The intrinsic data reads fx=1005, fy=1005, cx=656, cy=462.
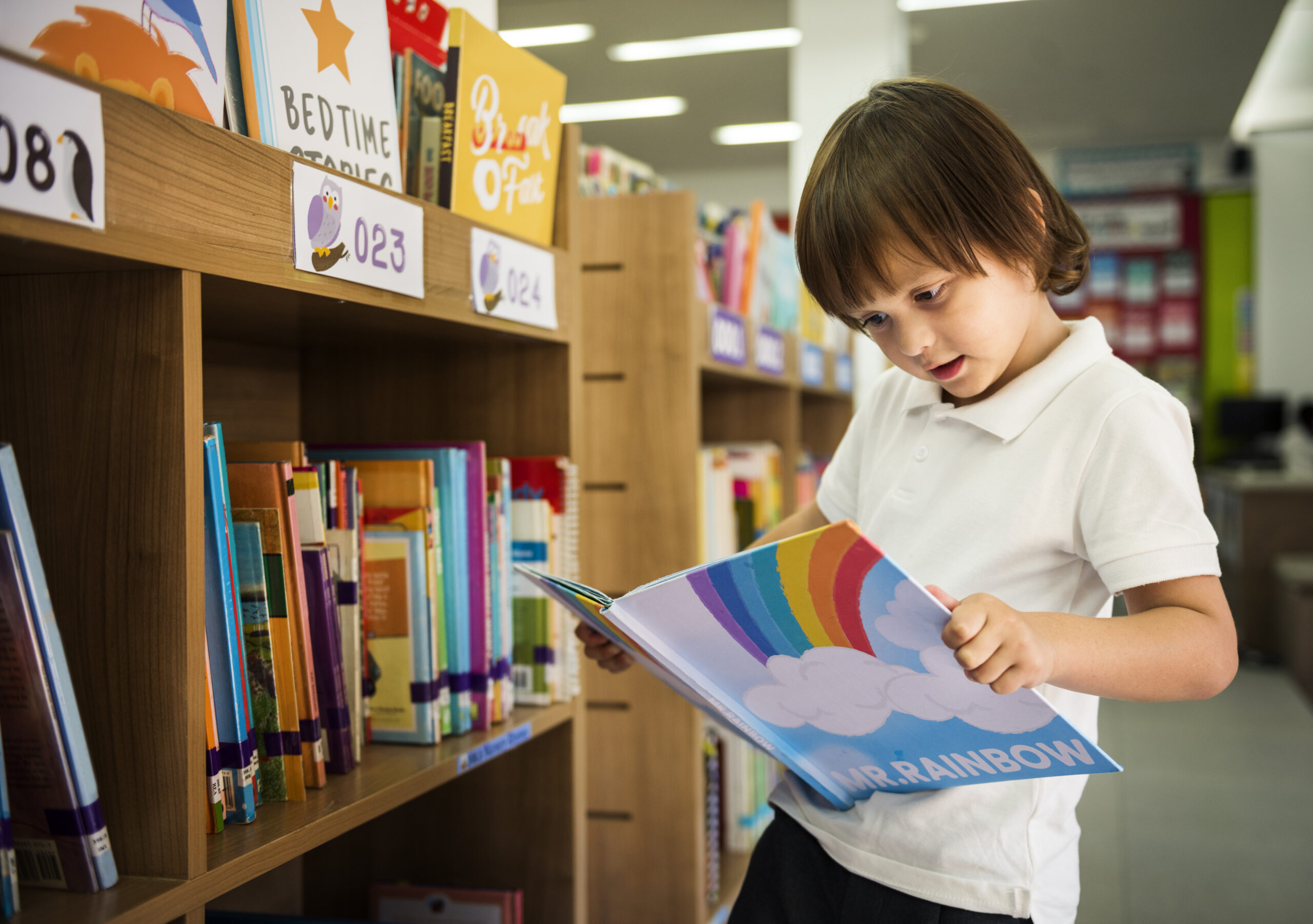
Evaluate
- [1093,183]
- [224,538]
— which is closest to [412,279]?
[224,538]

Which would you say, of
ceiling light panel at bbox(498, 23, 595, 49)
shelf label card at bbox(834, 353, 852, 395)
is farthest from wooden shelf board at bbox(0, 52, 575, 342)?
ceiling light panel at bbox(498, 23, 595, 49)

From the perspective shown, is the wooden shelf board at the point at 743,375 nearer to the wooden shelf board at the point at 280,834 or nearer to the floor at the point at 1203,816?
the wooden shelf board at the point at 280,834

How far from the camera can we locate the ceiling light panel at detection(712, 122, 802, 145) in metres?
7.80

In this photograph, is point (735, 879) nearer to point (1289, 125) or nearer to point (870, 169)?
point (870, 169)

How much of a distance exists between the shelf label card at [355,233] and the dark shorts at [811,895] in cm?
66

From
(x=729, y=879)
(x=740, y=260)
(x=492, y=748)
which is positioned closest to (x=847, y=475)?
(x=492, y=748)

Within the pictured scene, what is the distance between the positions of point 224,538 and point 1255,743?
412 centimetres

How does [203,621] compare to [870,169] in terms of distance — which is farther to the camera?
[870,169]

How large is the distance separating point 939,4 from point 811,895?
523 cm

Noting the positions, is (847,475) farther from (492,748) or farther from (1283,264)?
(1283,264)

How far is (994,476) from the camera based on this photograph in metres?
0.92

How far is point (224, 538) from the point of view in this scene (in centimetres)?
79

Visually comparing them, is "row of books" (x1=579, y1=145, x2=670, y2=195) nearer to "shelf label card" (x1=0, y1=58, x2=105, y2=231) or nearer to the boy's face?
the boy's face

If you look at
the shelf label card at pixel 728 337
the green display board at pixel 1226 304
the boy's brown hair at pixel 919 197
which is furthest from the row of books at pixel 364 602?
the green display board at pixel 1226 304
